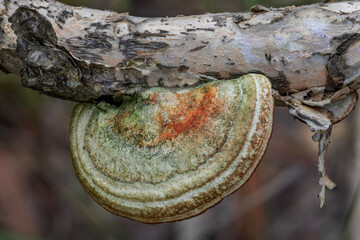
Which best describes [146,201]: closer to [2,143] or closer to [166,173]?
[166,173]

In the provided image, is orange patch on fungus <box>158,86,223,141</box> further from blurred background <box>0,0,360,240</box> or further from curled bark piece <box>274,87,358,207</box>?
blurred background <box>0,0,360,240</box>

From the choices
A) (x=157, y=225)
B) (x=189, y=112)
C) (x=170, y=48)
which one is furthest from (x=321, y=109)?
(x=157, y=225)

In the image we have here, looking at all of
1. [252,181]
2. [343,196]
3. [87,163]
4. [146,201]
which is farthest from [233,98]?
[343,196]

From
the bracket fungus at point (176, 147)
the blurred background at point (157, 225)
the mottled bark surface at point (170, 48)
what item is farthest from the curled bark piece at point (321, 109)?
the blurred background at point (157, 225)

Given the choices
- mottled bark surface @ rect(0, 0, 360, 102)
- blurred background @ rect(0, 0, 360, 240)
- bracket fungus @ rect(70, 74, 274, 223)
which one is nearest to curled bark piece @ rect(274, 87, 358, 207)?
mottled bark surface @ rect(0, 0, 360, 102)

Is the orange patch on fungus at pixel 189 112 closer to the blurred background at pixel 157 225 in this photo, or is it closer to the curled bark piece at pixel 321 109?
the curled bark piece at pixel 321 109

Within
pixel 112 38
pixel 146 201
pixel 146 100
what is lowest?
pixel 146 201
